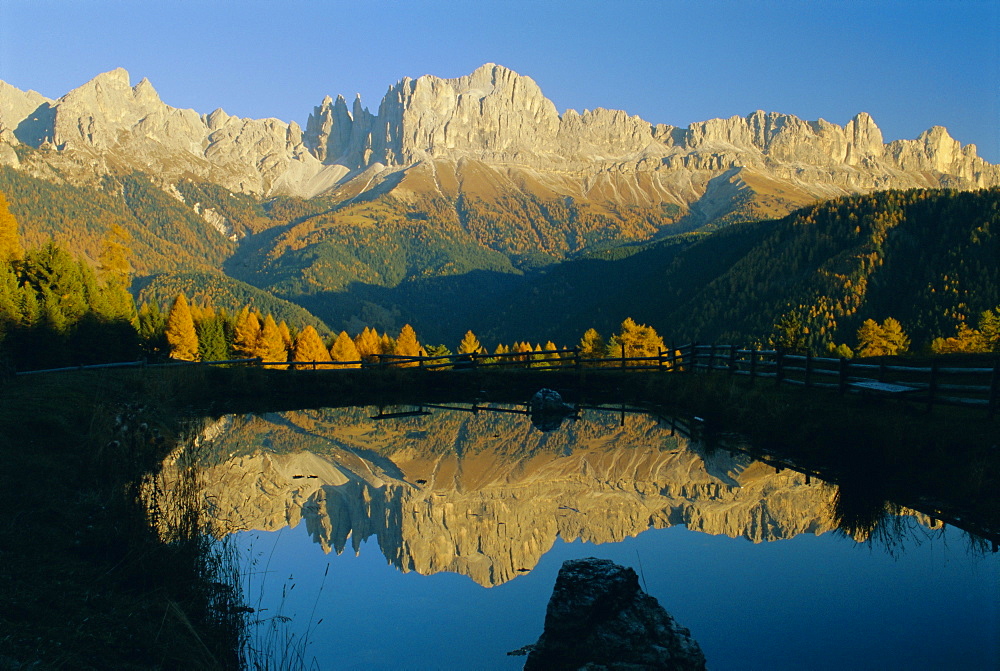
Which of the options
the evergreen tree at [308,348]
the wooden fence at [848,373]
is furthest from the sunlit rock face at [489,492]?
the evergreen tree at [308,348]

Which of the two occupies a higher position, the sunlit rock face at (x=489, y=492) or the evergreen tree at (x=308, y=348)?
the evergreen tree at (x=308, y=348)

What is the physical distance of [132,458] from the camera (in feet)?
38.0

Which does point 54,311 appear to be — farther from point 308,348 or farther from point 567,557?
point 308,348

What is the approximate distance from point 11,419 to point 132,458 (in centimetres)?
537

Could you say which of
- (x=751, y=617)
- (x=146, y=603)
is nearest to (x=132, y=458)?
(x=146, y=603)

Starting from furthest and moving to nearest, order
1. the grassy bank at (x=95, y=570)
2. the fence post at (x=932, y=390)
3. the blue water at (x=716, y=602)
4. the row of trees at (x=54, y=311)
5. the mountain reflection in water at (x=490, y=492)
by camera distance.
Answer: the row of trees at (x=54, y=311)
the fence post at (x=932, y=390)
the mountain reflection in water at (x=490, y=492)
the blue water at (x=716, y=602)
the grassy bank at (x=95, y=570)

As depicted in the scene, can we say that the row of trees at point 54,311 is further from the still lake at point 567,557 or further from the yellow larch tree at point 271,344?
the still lake at point 567,557

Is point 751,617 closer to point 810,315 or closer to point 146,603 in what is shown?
point 146,603

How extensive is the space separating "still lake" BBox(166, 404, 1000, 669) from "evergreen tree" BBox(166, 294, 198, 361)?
214 ft

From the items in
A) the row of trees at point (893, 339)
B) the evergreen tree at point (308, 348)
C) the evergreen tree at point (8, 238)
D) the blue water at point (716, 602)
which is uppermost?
the evergreen tree at point (8, 238)

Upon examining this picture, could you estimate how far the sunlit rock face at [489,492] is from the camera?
39.0 feet

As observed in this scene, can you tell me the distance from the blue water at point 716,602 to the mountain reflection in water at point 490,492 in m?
0.54

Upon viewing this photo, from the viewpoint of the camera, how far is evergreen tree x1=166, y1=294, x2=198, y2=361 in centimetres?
7719

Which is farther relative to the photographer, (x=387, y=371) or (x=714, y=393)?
(x=387, y=371)
